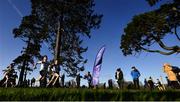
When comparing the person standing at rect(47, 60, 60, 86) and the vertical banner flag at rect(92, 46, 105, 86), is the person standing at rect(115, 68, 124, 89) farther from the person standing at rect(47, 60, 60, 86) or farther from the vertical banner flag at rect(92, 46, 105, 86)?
the person standing at rect(47, 60, 60, 86)

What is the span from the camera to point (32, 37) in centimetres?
3738

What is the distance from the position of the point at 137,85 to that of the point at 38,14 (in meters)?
15.6

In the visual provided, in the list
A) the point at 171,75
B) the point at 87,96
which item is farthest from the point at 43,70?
the point at 87,96

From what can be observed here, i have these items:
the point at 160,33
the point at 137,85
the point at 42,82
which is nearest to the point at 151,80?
the point at 137,85

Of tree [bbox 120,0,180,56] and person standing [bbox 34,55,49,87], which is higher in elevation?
tree [bbox 120,0,180,56]

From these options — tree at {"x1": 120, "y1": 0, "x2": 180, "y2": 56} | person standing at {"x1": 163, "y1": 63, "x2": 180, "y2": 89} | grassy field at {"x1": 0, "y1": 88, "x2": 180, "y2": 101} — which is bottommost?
grassy field at {"x1": 0, "y1": 88, "x2": 180, "y2": 101}

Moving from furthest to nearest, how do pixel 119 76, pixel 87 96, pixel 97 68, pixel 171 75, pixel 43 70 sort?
pixel 119 76
pixel 171 75
pixel 97 68
pixel 43 70
pixel 87 96

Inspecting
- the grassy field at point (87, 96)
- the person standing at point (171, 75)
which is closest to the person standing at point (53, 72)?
the person standing at point (171, 75)

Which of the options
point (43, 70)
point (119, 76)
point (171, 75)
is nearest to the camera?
point (43, 70)

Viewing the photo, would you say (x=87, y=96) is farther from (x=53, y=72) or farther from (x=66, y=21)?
(x=66, y=21)

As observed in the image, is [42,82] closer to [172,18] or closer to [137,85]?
[137,85]

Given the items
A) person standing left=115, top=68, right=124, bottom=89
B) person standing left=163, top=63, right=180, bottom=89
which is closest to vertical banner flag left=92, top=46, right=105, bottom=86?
person standing left=115, top=68, right=124, bottom=89

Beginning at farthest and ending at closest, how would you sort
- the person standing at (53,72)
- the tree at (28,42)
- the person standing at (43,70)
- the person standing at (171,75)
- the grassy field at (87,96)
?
the tree at (28,42)
the person standing at (171,75)
the person standing at (53,72)
the person standing at (43,70)
the grassy field at (87,96)

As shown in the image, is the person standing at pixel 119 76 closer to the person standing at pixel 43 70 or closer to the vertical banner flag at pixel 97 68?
the vertical banner flag at pixel 97 68
